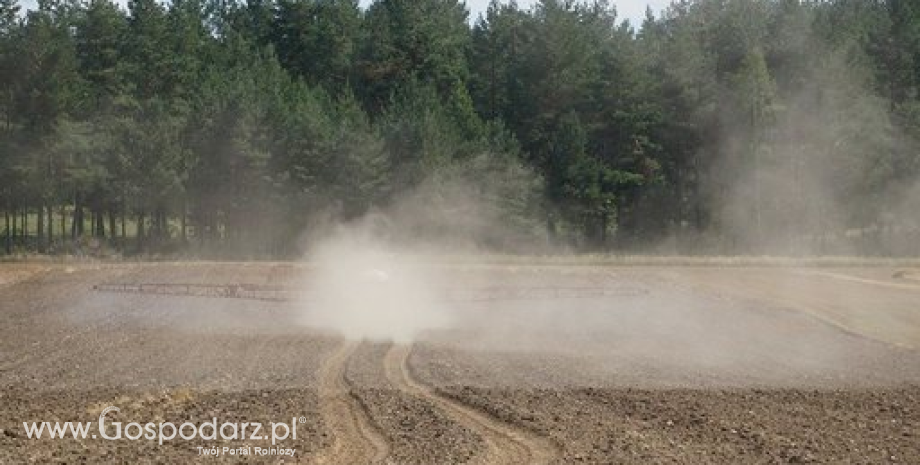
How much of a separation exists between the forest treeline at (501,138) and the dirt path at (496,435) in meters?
48.1

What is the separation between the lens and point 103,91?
77.2 m

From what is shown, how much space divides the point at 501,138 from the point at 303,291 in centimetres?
3508

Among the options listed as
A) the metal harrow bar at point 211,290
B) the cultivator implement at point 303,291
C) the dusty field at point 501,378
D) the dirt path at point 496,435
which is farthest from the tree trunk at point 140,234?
the dirt path at point 496,435

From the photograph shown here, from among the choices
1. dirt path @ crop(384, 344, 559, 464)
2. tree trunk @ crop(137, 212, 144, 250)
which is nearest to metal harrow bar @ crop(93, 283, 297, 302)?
dirt path @ crop(384, 344, 559, 464)

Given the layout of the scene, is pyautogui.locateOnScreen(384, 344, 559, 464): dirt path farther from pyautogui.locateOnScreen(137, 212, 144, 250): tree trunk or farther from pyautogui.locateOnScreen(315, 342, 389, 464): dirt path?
pyautogui.locateOnScreen(137, 212, 144, 250): tree trunk

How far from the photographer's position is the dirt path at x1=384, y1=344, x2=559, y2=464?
14617mm

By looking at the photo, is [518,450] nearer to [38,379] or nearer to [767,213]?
[38,379]

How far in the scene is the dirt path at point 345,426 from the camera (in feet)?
47.4

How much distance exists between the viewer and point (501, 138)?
74875 mm

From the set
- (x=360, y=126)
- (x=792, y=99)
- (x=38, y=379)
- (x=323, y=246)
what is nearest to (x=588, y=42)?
(x=792, y=99)

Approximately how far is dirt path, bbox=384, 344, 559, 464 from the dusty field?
0.21 feet

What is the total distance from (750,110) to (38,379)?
62.6 metres

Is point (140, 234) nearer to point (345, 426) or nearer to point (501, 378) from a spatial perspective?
point (501, 378)

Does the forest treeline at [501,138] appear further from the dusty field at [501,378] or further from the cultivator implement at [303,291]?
the dusty field at [501,378]
